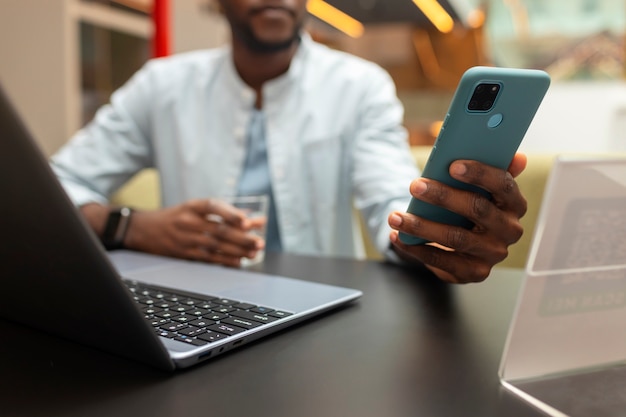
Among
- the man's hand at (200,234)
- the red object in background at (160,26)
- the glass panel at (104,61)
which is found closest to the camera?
the man's hand at (200,234)

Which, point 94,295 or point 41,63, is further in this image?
point 41,63

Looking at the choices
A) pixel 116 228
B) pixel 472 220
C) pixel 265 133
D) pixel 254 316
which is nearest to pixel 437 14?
pixel 265 133

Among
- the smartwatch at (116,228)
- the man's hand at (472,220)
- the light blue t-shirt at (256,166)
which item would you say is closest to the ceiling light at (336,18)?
the light blue t-shirt at (256,166)

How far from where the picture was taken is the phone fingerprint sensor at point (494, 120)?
0.41 metres

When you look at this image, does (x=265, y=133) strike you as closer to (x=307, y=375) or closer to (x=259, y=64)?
(x=259, y=64)

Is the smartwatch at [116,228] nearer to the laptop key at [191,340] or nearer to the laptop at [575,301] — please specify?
the laptop key at [191,340]

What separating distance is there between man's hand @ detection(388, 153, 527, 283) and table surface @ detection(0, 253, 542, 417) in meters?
→ 0.05

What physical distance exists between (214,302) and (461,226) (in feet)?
0.73

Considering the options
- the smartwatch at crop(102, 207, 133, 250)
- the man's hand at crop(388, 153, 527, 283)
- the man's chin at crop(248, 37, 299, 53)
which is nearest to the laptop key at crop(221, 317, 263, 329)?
the man's hand at crop(388, 153, 527, 283)

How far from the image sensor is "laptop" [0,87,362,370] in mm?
279

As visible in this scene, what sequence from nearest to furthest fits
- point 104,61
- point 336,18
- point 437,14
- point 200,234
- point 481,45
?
point 200,234 < point 104,61 < point 437,14 < point 336,18 < point 481,45

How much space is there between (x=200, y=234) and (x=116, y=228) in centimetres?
18

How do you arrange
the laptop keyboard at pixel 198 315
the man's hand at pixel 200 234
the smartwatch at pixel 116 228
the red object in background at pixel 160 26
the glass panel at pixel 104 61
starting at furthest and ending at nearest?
the glass panel at pixel 104 61 → the red object in background at pixel 160 26 → the smartwatch at pixel 116 228 → the man's hand at pixel 200 234 → the laptop keyboard at pixel 198 315

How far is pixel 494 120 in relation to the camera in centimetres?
41
